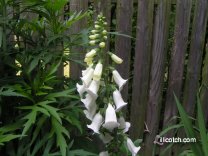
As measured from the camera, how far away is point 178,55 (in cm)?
295

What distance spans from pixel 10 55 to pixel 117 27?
95cm

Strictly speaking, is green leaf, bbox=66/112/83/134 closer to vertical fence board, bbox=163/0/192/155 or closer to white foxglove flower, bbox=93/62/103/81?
white foxglove flower, bbox=93/62/103/81

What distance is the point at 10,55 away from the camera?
2174 millimetres

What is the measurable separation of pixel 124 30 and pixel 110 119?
1419 millimetres

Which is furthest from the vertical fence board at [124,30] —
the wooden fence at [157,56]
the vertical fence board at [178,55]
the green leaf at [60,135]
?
the green leaf at [60,135]

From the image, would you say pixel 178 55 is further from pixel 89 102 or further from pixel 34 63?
pixel 89 102

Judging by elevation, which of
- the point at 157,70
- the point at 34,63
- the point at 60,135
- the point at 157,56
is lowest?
the point at 60,135

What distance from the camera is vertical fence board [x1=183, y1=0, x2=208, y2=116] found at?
2.87 meters

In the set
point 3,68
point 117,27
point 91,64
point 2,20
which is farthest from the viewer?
point 117,27

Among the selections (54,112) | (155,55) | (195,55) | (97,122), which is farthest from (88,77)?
(195,55)

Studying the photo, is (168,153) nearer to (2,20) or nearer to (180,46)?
(180,46)

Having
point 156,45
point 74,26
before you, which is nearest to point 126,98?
point 156,45

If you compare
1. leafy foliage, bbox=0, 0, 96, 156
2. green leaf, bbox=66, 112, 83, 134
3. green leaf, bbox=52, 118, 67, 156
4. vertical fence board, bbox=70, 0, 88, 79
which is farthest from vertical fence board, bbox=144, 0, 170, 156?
green leaf, bbox=52, 118, 67, 156

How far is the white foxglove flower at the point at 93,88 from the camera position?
60.7 inches
